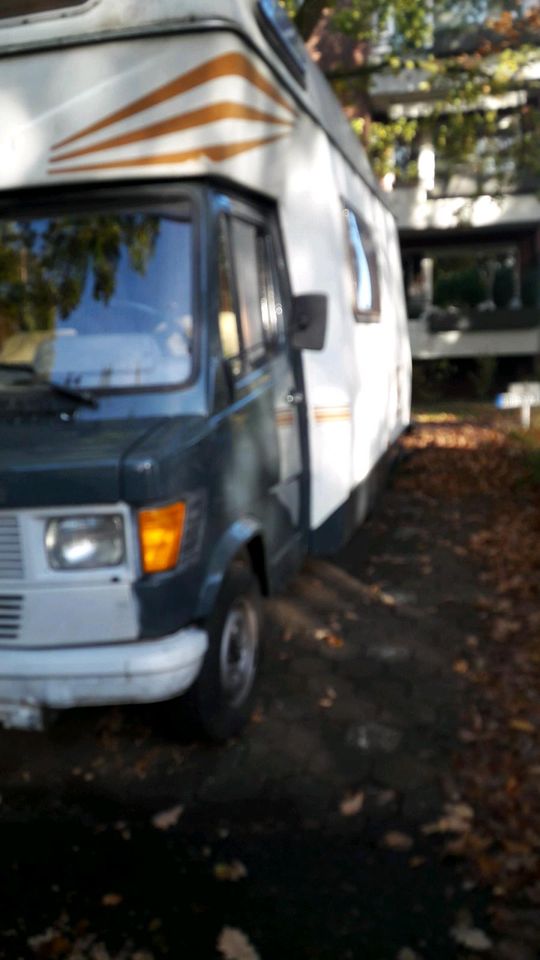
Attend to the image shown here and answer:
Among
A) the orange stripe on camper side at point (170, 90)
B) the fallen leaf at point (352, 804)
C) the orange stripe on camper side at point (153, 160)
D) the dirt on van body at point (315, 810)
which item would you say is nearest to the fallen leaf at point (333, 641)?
the dirt on van body at point (315, 810)

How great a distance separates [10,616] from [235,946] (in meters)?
1.36

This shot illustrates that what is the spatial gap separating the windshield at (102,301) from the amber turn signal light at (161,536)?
2.15 ft

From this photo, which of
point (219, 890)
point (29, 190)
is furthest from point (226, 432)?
point (219, 890)

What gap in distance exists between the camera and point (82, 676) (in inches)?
131

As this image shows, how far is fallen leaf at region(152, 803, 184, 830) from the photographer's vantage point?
11.9 ft

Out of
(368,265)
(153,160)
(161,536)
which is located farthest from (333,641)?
(368,265)

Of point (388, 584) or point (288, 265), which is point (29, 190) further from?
point (388, 584)

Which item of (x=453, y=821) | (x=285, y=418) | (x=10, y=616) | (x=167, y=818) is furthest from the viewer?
(x=285, y=418)

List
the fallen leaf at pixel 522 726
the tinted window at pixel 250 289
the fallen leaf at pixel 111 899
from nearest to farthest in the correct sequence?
1. the fallen leaf at pixel 111 899
2. the fallen leaf at pixel 522 726
3. the tinted window at pixel 250 289

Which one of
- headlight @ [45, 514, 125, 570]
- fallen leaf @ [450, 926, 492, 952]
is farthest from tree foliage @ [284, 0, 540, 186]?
fallen leaf @ [450, 926, 492, 952]

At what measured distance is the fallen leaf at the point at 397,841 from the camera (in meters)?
3.41

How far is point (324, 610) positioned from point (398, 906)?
3032mm

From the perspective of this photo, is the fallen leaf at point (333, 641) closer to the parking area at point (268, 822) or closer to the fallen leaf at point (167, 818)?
the parking area at point (268, 822)

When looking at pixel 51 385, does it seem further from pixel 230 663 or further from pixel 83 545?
pixel 230 663
